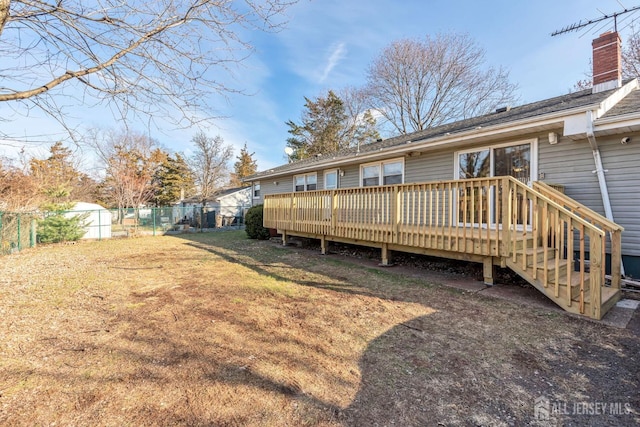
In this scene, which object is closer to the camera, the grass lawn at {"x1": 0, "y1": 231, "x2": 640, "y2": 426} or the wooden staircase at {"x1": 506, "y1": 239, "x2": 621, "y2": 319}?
the grass lawn at {"x1": 0, "y1": 231, "x2": 640, "y2": 426}

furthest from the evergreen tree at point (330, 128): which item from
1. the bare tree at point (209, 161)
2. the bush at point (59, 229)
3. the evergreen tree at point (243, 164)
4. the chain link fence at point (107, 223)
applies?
the bush at point (59, 229)

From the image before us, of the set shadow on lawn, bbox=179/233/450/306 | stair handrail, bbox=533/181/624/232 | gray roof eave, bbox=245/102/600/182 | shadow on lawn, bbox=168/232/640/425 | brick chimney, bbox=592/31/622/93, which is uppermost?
brick chimney, bbox=592/31/622/93

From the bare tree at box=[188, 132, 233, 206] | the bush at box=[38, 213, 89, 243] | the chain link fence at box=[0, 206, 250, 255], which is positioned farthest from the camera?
the bare tree at box=[188, 132, 233, 206]

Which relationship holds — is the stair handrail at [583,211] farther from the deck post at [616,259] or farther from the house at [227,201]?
the house at [227,201]

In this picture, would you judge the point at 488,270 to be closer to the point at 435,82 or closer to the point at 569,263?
the point at 569,263

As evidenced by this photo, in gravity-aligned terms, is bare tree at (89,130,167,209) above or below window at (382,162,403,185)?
above

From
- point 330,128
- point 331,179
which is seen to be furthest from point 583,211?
point 330,128

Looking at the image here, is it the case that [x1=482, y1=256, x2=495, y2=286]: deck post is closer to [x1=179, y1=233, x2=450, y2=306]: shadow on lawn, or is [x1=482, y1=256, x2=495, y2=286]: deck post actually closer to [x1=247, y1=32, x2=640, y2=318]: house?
[x1=247, y1=32, x2=640, y2=318]: house

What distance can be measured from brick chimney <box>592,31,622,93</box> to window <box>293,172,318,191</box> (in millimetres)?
8580

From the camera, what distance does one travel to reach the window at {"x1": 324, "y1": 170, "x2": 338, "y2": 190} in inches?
425

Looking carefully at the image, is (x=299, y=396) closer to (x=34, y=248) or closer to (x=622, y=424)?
(x=622, y=424)

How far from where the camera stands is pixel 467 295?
456 cm

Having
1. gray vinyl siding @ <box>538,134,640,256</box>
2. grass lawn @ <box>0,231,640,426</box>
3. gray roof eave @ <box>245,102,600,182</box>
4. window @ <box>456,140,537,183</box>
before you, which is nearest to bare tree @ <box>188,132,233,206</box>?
gray roof eave @ <box>245,102,600,182</box>

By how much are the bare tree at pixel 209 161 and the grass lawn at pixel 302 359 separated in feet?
81.2
